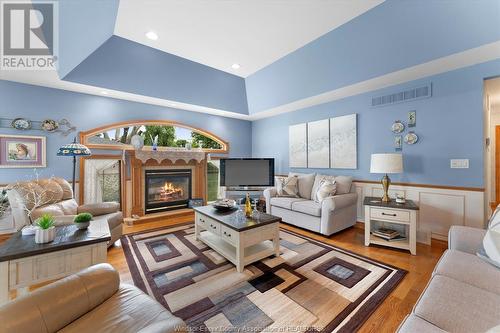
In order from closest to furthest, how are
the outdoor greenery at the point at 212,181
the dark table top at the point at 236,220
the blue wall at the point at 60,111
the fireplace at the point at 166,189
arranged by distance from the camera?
the dark table top at the point at 236,220 < the blue wall at the point at 60,111 < the fireplace at the point at 166,189 < the outdoor greenery at the point at 212,181

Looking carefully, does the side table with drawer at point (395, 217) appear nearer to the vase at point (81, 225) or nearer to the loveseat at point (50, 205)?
the vase at point (81, 225)

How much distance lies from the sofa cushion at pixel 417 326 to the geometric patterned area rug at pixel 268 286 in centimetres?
65

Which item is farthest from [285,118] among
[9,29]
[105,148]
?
[9,29]

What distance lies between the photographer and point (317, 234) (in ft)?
11.0

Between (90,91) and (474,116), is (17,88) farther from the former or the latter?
(474,116)

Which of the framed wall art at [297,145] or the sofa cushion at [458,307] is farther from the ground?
the framed wall art at [297,145]

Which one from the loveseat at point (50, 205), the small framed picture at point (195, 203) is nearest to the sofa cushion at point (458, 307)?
the loveseat at point (50, 205)

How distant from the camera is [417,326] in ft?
3.10

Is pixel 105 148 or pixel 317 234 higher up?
pixel 105 148

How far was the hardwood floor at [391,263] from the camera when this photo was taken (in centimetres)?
159

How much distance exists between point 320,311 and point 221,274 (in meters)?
1.02

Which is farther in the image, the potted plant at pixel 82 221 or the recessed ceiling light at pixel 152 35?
the recessed ceiling light at pixel 152 35

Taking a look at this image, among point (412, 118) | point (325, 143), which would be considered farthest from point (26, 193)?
point (412, 118)

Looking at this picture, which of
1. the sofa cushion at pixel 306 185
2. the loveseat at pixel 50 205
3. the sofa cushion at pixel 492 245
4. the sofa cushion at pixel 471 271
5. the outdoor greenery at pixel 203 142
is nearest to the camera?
the sofa cushion at pixel 471 271
